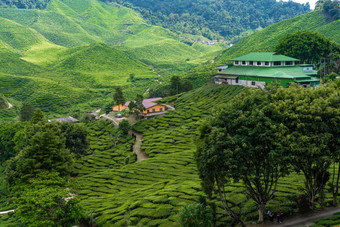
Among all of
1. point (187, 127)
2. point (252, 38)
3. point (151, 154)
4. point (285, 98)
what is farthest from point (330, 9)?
point (285, 98)

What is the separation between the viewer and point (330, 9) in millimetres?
156375

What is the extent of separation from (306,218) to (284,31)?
493ft

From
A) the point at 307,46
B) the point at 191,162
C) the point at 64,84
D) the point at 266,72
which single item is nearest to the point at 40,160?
the point at 191,162

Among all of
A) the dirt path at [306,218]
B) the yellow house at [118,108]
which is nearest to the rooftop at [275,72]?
the yellow house at [118,108]

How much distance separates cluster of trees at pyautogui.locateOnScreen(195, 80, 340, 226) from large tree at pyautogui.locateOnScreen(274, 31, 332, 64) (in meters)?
67.7

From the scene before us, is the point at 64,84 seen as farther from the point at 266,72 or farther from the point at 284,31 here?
the point at 266,72

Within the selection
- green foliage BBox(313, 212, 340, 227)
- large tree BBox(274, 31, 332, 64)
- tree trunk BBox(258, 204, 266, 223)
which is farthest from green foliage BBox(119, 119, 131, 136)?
green foliage BBox(313, 212, 340, 227)

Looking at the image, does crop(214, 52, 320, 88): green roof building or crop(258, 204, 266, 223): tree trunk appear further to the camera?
crop(214, 52, 320, 88): green roof building

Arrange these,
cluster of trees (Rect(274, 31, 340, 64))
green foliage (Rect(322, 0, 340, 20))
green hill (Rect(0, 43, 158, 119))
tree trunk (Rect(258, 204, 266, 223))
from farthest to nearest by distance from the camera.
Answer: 1. green foliage (Rect(322, 0, 340, 20))
2. green hill (Rect(0, 43, 158, 119))
3. cluster of trees (Rect(274, 31, 340, 64))
4. tree trunk (Rect(258, 204, 266, 223))

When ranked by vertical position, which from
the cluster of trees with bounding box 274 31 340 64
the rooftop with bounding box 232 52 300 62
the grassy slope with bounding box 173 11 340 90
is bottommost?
the rooftop with bounding box 232 52 300 62

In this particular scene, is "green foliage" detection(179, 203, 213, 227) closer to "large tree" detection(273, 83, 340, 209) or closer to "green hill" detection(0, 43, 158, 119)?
"large tree" detection(273, 83, 340, 209)

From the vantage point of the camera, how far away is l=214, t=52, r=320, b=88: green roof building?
240 feet

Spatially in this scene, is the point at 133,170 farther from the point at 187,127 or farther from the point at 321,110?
the point at 321,110

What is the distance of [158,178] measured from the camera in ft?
169
